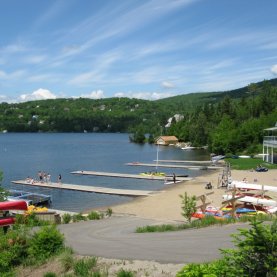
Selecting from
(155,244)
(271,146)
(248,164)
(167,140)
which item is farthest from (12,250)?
(167,140)

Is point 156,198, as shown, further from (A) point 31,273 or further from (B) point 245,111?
(B) point 245,111

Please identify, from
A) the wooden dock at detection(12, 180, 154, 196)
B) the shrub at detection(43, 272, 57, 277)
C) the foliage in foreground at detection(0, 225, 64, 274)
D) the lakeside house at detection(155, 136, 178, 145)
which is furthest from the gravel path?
the lakeside house at detection(155, 136, 178, 145)

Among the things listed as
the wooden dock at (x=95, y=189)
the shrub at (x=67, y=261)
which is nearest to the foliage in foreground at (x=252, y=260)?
the shrub at (x=67, y=261)

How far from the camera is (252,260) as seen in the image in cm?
707

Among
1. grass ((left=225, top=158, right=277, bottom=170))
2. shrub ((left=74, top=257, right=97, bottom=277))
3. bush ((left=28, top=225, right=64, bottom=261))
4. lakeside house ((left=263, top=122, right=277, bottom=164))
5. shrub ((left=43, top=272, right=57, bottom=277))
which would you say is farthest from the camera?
lakeside house ((left=263, top=122, right=277, bottom=164))

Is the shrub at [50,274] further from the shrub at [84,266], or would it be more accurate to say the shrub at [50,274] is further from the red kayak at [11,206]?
the red kayak at [11,206]

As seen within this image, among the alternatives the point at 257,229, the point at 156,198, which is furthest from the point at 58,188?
the point at 257,229

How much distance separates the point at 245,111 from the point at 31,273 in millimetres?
110122

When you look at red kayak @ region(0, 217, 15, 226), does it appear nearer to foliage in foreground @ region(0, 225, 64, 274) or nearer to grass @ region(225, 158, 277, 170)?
foliage in foreground @ region(0, 225, 64, 274)

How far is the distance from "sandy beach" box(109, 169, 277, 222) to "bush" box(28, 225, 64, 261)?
12.3 m

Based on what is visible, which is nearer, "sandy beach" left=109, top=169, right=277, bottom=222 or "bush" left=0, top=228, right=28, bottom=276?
"bush" left=0, top=228, right=28, bottom=276

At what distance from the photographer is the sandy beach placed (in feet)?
103

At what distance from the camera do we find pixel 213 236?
14.5 m

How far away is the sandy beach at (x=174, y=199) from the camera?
103 feet
